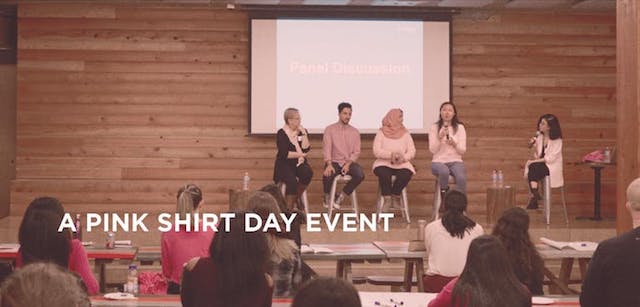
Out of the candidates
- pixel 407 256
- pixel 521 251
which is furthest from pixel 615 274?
pixel 407 256

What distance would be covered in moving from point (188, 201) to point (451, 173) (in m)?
4.82

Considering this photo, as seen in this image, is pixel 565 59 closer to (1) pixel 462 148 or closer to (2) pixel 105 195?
(1) pixel 462 148

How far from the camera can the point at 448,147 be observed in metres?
9.77

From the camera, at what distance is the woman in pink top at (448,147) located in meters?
9.66

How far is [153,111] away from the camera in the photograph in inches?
434

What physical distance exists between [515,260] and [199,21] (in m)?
6.67

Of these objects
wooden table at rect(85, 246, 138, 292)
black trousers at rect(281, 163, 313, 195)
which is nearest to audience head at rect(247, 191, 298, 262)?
wooden table at rect(85, 246, 138, 292)

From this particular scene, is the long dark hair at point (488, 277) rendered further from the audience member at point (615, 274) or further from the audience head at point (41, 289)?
the audience head at point (41, 289)

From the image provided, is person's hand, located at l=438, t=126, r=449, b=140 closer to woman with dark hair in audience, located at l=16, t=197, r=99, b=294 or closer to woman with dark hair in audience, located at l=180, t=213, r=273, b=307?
woman with dark hair in audience, located at l=16, t=197, r=99, b=294

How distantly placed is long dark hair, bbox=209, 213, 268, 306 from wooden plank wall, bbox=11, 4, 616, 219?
767 cm

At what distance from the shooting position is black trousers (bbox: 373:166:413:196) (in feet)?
32.0

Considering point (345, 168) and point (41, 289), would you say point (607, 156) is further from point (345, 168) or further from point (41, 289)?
point (41, 289)

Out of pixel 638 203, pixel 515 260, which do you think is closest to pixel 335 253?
pixel 515 260

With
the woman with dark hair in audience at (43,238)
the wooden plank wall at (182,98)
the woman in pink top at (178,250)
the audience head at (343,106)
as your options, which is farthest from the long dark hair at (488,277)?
the wooden plank wall at (182,98)
